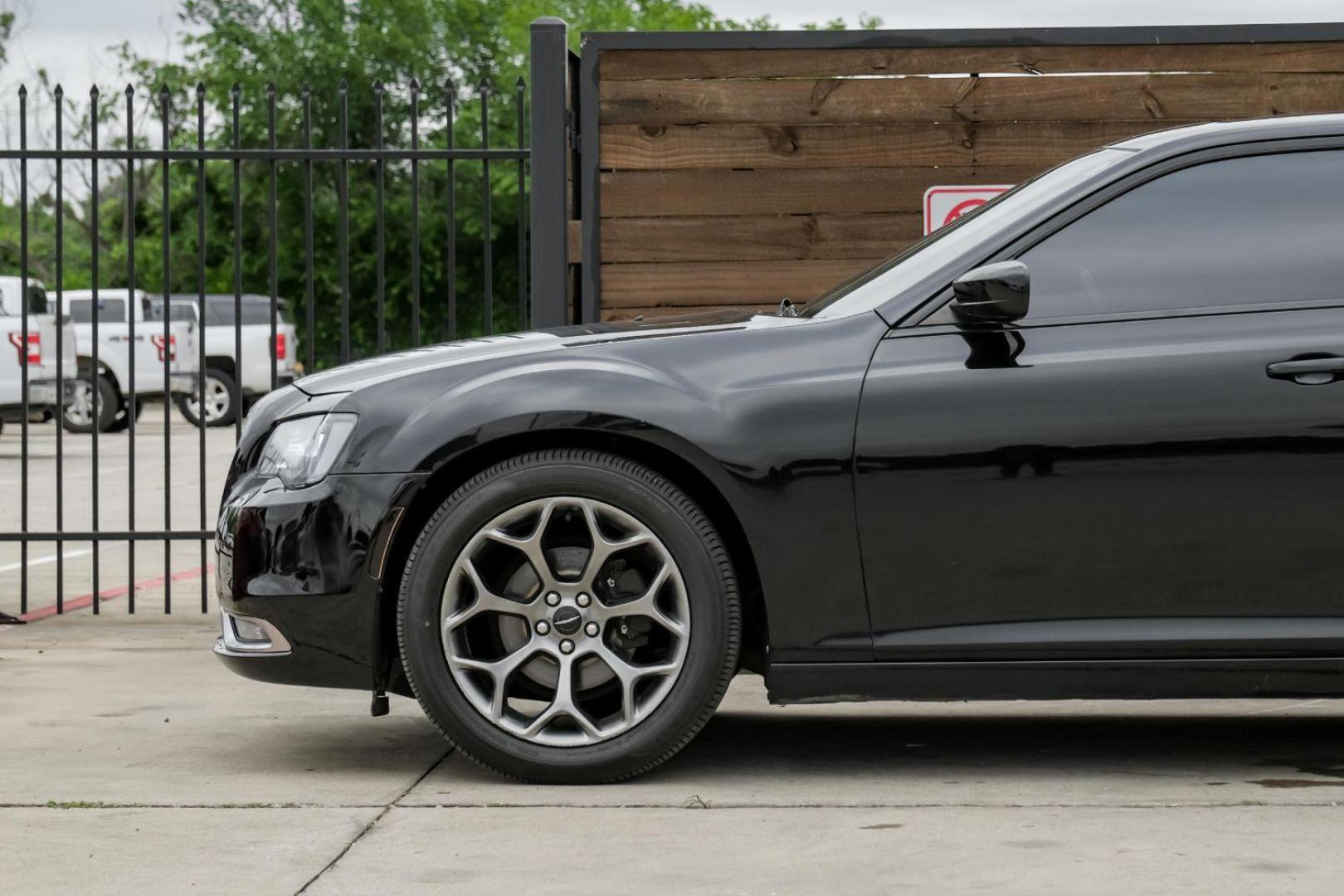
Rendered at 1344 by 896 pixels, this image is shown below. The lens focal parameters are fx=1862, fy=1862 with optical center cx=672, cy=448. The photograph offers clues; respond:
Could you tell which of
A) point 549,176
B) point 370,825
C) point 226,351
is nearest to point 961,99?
point 549,176

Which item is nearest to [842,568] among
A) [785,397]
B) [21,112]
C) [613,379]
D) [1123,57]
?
[785,397]

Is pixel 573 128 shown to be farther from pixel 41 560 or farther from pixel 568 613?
pixel 41 560

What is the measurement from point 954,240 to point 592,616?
4.51 feet

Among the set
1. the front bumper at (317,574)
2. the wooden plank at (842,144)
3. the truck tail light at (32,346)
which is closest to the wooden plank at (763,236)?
the wooden plank at (842,144)

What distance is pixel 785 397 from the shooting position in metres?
4.55

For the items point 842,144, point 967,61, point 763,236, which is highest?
point 967,61

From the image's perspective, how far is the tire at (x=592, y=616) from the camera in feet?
14.9

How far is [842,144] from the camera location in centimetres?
730

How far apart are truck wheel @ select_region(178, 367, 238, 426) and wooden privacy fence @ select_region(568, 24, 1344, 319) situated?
19.3 m

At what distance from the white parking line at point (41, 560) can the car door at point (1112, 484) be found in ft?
22.6

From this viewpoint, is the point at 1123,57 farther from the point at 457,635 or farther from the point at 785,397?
the point at 457,635

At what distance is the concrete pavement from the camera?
3.80m

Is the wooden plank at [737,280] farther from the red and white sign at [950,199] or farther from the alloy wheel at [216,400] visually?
the alloy wheel at [216,400]

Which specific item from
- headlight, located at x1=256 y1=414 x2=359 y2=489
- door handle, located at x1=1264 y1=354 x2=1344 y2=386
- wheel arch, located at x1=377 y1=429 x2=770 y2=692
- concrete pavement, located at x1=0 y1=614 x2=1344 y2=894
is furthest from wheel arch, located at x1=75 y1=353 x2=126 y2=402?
door handle, located at x1=1264 y1=354 x2=1344 y2=386
